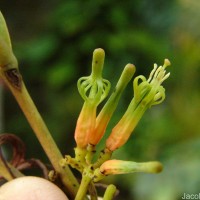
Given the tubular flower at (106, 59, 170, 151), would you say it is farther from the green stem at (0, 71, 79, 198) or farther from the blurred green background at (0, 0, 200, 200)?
the blurred green background at (0, 0, 200, 200)

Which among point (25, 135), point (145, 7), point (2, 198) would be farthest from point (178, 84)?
point (2, 198)

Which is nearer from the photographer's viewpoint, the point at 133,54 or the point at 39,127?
the point at 39,127

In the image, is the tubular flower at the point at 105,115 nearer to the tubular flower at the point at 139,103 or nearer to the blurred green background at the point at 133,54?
the tubular flower at the point at 139,103

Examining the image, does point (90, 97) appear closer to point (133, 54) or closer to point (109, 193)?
point (109, 193)

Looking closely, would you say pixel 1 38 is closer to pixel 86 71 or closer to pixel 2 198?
pixel 2 198

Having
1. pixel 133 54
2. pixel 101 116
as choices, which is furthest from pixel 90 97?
pixel 133 54

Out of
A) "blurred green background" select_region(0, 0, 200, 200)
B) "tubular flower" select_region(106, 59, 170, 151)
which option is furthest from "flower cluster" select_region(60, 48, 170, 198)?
"blurred green background" select_region(0, 0, 200, 200)

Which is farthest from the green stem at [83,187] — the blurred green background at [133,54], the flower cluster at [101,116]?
the blurred green background at [133,54]
